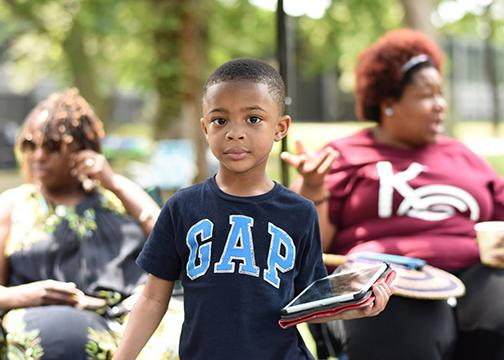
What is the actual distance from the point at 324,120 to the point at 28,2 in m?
29.7

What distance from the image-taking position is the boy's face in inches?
76.9

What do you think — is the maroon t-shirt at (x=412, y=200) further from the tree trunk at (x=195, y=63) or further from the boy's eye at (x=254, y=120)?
the tree trunk at (x=195, y=63)

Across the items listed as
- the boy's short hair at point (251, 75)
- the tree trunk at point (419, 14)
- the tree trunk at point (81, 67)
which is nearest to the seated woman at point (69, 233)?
the boy's short hair at point (251, 75)

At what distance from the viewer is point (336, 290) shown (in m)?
1.98

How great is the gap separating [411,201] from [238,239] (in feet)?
4.69

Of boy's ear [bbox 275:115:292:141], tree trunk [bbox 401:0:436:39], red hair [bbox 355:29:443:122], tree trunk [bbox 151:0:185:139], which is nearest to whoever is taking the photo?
boy's ear [bbox 275:115:292:141]

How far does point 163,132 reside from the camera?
37.4ft

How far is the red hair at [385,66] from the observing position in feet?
11.6

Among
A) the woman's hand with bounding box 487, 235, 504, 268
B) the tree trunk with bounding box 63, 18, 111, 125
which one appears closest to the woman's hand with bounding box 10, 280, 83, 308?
the woman's hand with bounding box 487, 235, 504, 268

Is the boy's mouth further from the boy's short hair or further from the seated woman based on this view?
the seated woman

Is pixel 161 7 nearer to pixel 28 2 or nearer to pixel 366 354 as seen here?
pixel 28 2

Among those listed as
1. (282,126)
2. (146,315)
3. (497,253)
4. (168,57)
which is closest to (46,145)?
(146,315)

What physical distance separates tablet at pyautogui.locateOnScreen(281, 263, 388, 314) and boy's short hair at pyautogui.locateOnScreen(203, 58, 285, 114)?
47 cm

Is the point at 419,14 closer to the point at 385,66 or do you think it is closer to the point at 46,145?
the point at 385,66
